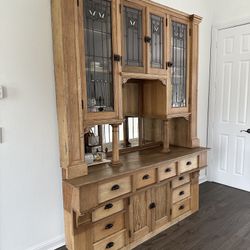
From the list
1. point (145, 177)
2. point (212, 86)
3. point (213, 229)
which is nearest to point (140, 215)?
point (145, 177)

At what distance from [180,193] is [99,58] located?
1.78m

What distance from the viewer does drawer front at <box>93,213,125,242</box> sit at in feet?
6.61

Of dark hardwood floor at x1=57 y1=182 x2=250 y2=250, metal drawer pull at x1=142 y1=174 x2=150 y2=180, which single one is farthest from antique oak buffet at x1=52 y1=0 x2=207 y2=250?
dark hardwood floor at x1=57 y1=182 x2=250 y2=250

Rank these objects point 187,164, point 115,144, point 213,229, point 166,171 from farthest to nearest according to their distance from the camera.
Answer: point 187,164
point 213,229
point 166,171
point 115,144

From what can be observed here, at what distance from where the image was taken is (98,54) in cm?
198

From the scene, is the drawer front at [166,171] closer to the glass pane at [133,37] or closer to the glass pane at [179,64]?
the glass pane at [179,64]

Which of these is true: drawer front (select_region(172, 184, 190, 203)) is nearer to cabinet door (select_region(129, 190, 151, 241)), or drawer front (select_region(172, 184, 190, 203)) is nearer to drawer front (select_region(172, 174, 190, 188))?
drawer front (select_region(172, 174, 190, 188))

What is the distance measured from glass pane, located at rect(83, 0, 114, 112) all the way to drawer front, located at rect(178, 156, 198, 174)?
1090 millimetres

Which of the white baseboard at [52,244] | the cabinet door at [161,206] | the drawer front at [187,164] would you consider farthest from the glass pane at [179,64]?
the white baseboard at [52,244]

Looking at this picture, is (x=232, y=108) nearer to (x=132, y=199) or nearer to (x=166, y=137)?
(x=166, y=137)

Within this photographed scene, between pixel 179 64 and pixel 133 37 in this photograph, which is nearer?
pixel 133 37

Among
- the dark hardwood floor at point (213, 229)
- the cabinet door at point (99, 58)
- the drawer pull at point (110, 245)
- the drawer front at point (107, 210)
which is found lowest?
the dark hardwood floor at point (213, 229)

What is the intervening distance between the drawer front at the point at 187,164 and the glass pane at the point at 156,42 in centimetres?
108

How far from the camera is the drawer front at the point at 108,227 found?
2014 mm
